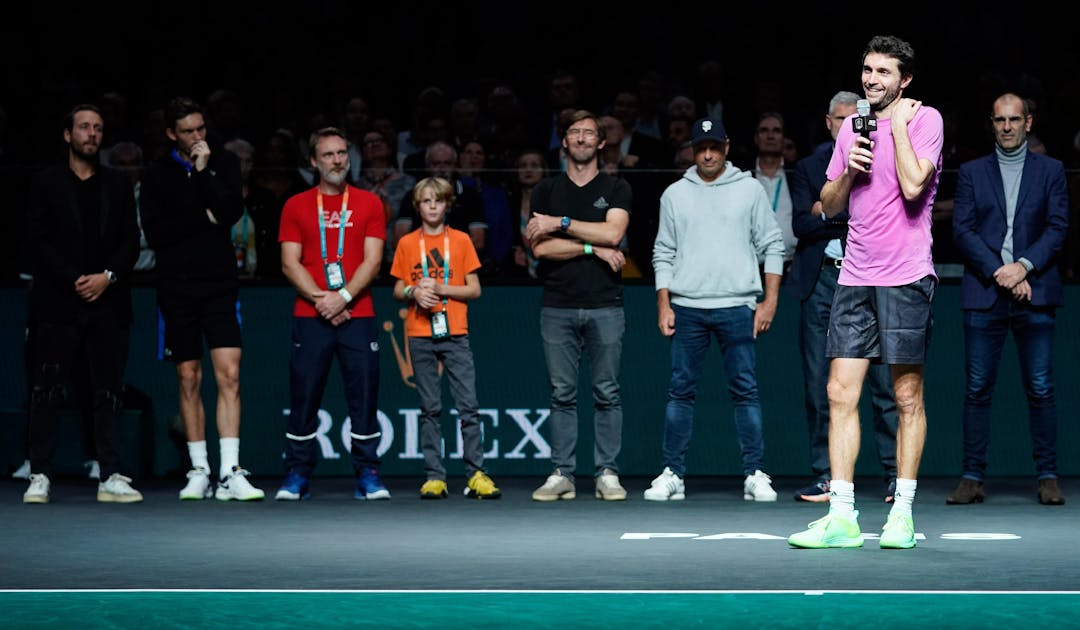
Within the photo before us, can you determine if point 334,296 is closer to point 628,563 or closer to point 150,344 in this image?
point 150,344

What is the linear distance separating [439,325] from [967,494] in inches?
118

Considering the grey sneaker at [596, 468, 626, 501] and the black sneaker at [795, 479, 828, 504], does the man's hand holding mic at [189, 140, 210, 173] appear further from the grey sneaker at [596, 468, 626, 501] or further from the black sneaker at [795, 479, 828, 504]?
the black sneaker at [795, 479, 828, 504]

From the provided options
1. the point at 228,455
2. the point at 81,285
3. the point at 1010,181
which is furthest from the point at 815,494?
the point at 81,285

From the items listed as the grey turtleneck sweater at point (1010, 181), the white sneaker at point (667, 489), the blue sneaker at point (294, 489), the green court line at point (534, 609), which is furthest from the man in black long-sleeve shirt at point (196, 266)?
the grey turtleneck sweater at point (1010, 181)

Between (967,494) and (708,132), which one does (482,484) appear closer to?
(708,132)

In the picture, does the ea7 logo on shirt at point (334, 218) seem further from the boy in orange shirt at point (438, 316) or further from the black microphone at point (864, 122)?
the black microphone at point (864, 122)

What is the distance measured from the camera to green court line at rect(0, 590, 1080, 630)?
5449mm

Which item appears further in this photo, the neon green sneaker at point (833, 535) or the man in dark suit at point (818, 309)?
the man in dark suit at point (818, 309)

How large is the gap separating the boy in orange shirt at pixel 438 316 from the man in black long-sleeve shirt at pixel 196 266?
96cm

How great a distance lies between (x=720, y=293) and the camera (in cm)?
929

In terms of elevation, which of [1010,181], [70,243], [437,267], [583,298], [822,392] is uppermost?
[1010,181]

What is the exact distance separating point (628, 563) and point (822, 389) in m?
2.90

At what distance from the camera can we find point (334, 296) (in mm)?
9289

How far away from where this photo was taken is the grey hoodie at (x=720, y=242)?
931cm
